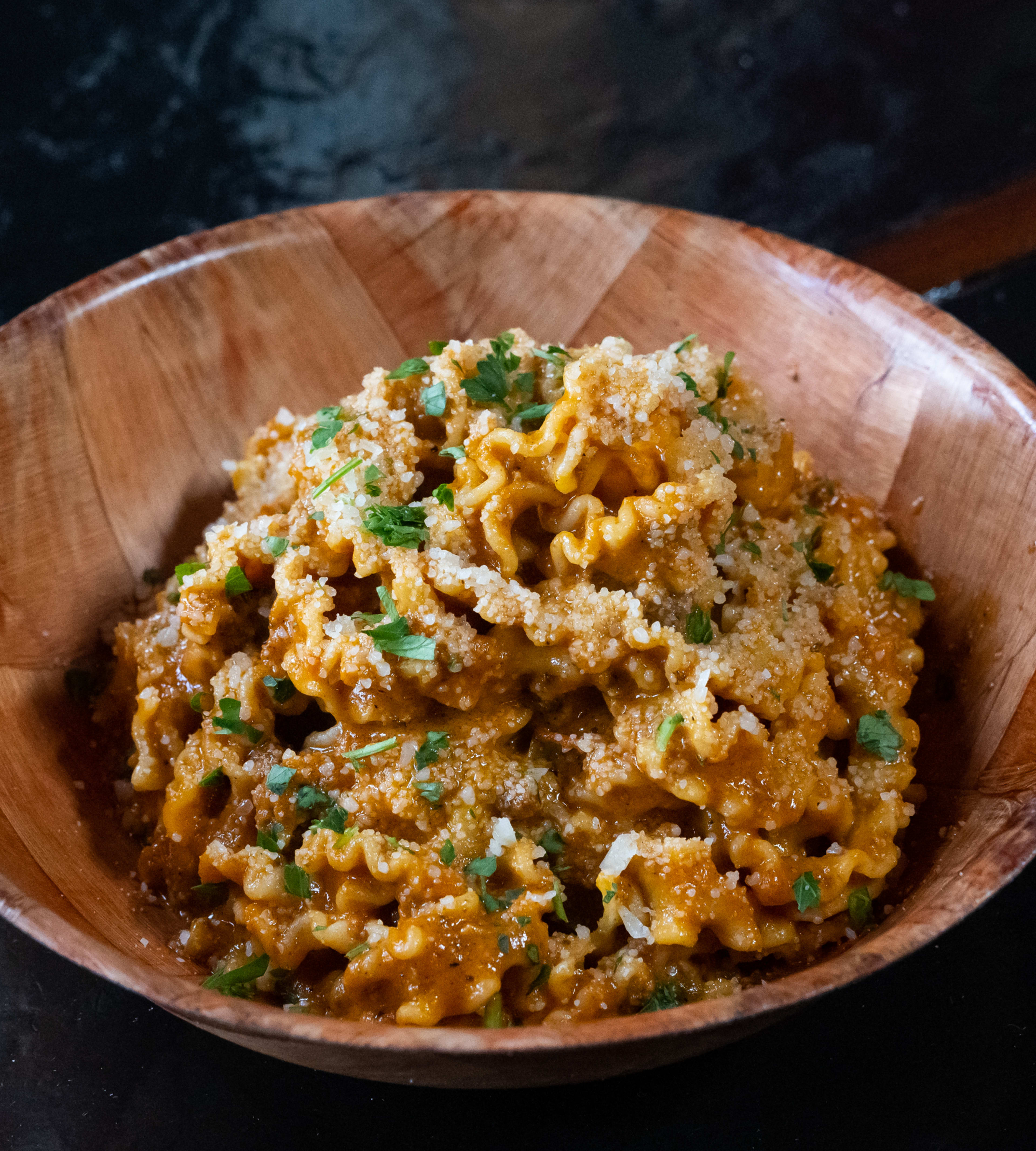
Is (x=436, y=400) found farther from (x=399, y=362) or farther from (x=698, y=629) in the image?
(x=399, y=362)

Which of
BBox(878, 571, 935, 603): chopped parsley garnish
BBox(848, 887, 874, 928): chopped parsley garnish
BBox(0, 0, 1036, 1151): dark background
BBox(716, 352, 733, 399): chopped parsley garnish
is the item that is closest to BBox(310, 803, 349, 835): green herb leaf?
BBox(848, 887, 874, 928): chopped parsley garnish

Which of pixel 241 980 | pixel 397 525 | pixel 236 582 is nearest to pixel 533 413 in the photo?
pixel 397 525

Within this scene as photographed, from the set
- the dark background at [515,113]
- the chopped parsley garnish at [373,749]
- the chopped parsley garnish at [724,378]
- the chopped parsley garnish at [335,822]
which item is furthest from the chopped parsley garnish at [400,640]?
the dark background at [515,113]

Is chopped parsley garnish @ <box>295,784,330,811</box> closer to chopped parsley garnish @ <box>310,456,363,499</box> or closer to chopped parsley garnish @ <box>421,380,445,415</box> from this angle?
chopped parsley garnish @ <box>310,456,363,499</box>

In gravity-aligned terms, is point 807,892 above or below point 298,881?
below

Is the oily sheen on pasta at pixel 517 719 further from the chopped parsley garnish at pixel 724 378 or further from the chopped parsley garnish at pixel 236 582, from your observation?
the chopped parsley garnish at pixel 724 378

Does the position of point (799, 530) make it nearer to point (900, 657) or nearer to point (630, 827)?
point (900, 657)
